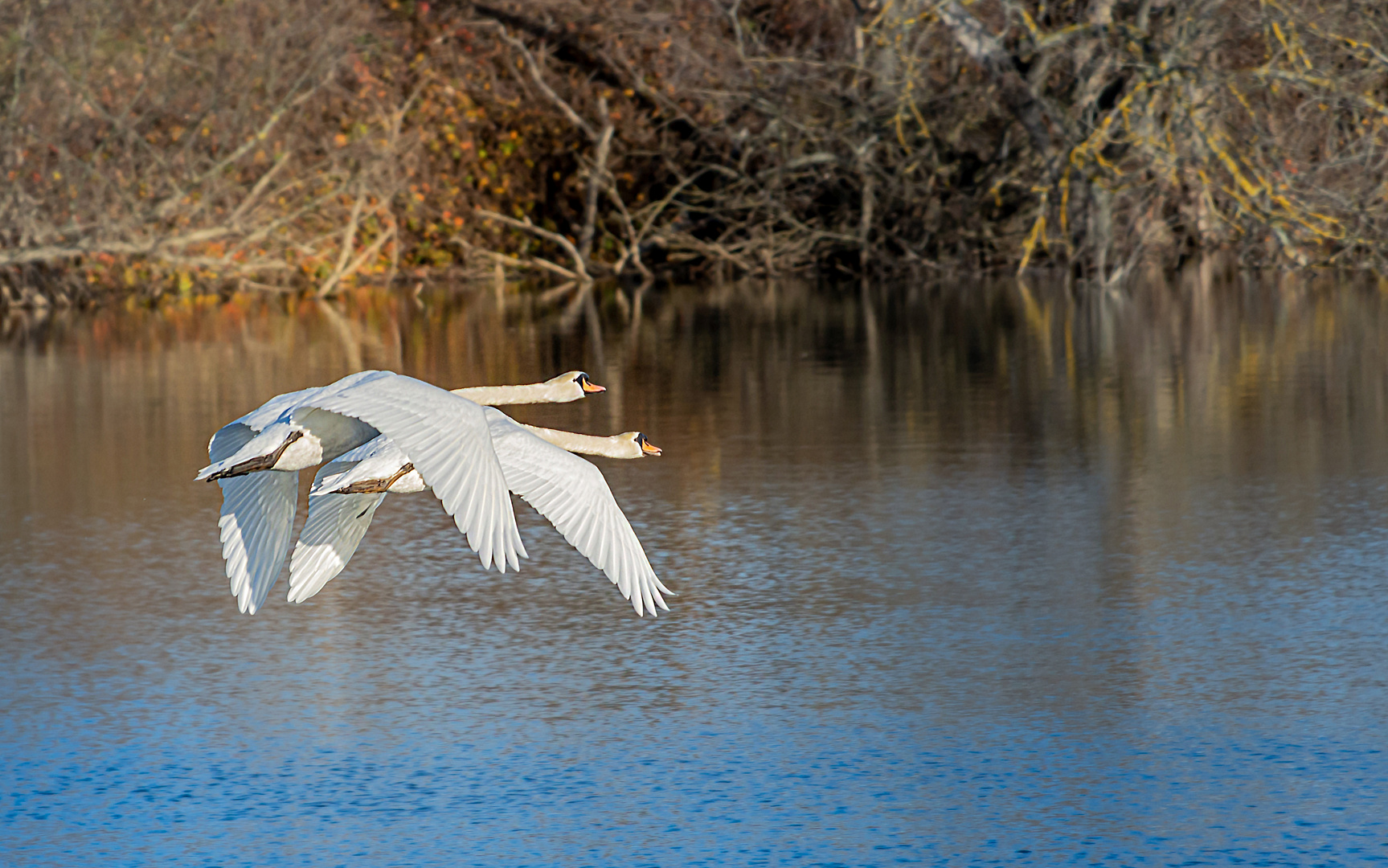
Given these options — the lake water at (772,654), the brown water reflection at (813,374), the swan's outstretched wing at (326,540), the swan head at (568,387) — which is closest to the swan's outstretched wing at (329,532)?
the swan's outstretched wing at (326,540)

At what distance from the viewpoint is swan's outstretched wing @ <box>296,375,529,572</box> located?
496cm

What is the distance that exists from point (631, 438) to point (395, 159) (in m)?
21.6

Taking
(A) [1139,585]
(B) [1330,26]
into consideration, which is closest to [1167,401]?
(A) [1139,585]

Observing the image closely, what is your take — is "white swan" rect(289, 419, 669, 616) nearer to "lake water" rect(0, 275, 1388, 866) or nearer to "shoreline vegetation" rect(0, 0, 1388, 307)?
"lake water" rect(0, 275, 1388, 866)

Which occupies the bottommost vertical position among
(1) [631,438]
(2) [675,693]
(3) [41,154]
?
(2) [675,693]

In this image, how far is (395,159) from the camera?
26969 millimetres

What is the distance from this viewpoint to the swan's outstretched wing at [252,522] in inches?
230

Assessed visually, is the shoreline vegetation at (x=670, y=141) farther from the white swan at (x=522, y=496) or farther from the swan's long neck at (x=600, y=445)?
the white swan at (x=522, y=496)

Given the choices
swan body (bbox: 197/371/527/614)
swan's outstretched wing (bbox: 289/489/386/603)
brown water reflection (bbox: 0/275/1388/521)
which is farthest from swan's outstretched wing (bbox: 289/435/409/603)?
brown water reflection (bbox: 0/275/1388/521)

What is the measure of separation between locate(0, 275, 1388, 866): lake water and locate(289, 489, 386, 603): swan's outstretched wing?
465 millimetres

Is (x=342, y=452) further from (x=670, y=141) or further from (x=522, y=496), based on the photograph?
(x=670, y=141)

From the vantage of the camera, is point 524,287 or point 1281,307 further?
point 524,287

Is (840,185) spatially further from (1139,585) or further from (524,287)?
(1139,585)

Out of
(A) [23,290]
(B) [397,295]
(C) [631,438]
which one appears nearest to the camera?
(C) [631,438]
